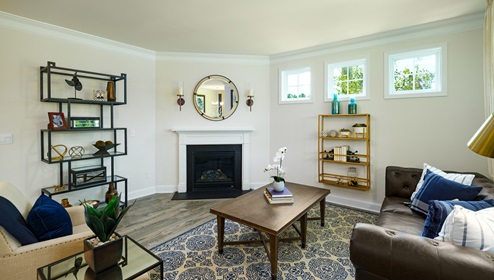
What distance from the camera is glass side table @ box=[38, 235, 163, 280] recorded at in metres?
1.31

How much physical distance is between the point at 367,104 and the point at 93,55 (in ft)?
14.0

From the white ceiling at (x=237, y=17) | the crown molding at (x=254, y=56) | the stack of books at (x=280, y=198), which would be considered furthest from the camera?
the crown molding at (x=254, y=56)

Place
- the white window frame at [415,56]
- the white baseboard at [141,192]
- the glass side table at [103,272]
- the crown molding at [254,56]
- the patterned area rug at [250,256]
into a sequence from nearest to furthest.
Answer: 1. the glass side table at [103,272]
2. the patterned area rug at [250,256]
3. the crown molding at [254,56]
4. the white window frame at [415,56]
5. the white baseboard at [141,192]

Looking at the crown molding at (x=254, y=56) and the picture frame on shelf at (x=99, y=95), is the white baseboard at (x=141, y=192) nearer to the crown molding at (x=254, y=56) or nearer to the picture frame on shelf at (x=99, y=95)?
the picture frame on shelf at (x=99, y=95)

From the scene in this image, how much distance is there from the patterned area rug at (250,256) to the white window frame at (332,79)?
1991 mm

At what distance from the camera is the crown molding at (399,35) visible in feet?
9.31

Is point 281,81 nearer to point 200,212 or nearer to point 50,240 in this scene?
point 200,212

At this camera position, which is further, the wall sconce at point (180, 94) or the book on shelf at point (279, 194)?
the wall sconce at point (180, 94)

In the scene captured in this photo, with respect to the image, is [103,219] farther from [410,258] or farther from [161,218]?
[161,218]

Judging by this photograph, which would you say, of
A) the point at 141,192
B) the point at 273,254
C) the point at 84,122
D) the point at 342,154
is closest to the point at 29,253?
the point at 273,254

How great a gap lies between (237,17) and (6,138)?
3192 mm

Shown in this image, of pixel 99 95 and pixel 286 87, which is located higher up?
pixel 286 87

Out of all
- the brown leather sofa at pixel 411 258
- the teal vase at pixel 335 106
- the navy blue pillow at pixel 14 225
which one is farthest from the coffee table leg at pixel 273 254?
A: the teal vase at pixel 335 106

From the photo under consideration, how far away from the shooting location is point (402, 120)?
3281 mm
